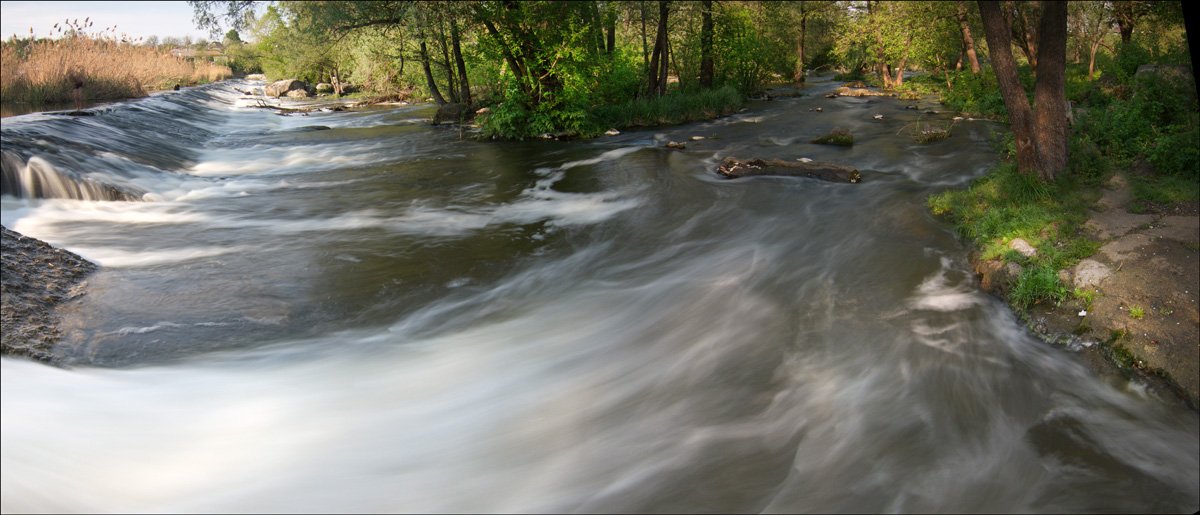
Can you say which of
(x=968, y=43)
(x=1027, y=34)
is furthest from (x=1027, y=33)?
(x=968, y=43)

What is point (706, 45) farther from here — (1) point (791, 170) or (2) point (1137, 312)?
(2) point (1137, 312)

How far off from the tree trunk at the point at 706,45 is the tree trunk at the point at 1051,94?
15216 millimetres

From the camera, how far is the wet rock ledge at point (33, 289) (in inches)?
208

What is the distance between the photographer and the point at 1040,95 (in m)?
8.72

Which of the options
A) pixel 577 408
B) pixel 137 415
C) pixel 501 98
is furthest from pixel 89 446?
pixel 501 98

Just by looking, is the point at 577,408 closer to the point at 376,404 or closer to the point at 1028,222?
the point at 376,404

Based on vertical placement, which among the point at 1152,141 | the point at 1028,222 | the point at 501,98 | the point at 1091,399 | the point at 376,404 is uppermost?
the point at 501,98

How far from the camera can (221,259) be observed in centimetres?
845

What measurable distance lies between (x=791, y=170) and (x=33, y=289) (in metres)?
11.1

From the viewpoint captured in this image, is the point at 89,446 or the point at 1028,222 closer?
the point at 89,446

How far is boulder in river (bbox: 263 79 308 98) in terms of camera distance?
42062 mm

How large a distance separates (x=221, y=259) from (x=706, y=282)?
5938 millimetres

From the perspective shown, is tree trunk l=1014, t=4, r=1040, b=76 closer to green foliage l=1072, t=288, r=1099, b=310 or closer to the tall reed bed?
green foliage l=1072, t=288, r=1099, b=310

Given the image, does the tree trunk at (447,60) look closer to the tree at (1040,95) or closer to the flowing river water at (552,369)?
the flowing river water at (552,369)
